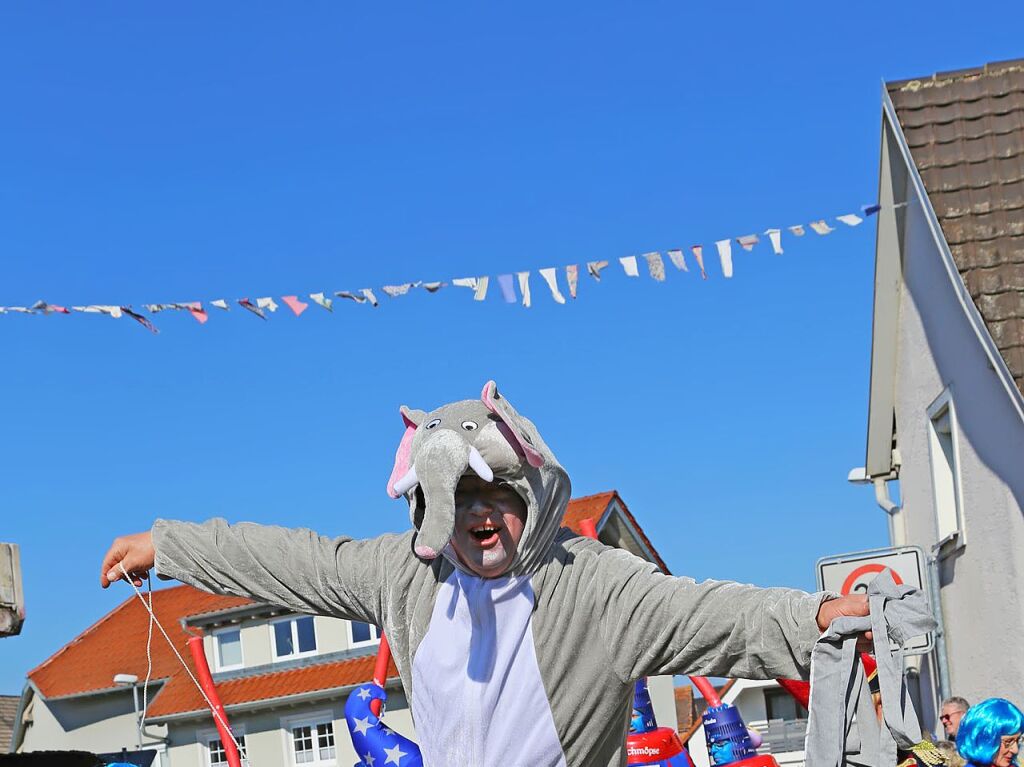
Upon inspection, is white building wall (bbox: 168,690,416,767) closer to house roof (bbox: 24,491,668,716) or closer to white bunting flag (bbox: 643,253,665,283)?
house roof (bbox: 24,491,668,716)

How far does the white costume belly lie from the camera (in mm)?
4086

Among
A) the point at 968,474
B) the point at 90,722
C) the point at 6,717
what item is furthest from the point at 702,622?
the point at 6,717

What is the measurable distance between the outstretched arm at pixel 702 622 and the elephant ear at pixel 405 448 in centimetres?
58

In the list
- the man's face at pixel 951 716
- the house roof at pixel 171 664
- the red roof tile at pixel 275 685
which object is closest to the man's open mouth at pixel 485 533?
the man's face at pixel 951 716

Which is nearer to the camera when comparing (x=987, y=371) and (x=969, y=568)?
(x=987, y=371)

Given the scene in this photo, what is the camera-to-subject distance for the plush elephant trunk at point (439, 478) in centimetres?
388

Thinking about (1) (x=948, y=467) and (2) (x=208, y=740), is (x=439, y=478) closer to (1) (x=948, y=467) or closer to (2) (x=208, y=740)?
(1) (x=948, y=467)

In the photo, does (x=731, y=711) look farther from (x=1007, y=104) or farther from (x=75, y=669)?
(x=75, y=669)

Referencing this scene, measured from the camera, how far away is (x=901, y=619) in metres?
3.52

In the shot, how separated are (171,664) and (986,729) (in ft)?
99.5

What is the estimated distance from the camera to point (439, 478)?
3.94 meters

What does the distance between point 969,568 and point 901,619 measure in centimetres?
856

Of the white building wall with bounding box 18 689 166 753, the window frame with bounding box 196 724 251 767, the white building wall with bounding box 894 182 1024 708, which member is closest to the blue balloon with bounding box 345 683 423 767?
the white building wall with bounding box 894 182 1024 708

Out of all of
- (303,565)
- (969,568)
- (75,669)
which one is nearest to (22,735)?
(75,669)
